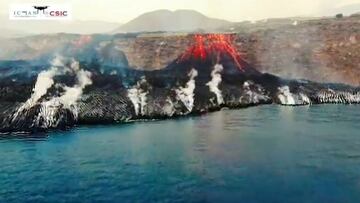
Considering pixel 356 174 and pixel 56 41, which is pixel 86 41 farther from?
pixel 356 174

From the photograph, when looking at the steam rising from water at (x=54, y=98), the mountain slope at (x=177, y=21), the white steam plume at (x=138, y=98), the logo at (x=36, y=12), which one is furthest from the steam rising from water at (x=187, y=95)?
the logo at (x=36, y=12)

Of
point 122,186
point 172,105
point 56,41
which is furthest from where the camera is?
point 56,41

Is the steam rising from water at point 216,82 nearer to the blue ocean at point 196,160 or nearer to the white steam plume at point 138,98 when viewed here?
the blue ocean at point 196,160

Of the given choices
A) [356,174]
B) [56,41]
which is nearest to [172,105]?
[56,41]

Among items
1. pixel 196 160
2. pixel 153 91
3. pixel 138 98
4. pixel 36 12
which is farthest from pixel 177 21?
pixel 196 160

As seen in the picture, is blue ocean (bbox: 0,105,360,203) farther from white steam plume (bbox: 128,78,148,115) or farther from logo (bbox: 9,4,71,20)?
logo (bbox: 9,4,71,20)

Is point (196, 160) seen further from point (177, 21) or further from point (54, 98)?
point (177, 21)

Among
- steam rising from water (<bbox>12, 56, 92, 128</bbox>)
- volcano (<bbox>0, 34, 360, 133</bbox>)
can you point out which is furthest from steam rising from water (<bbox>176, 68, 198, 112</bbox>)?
steam rising from water (<bbox>12, 56, 92, 128</bbox>)
